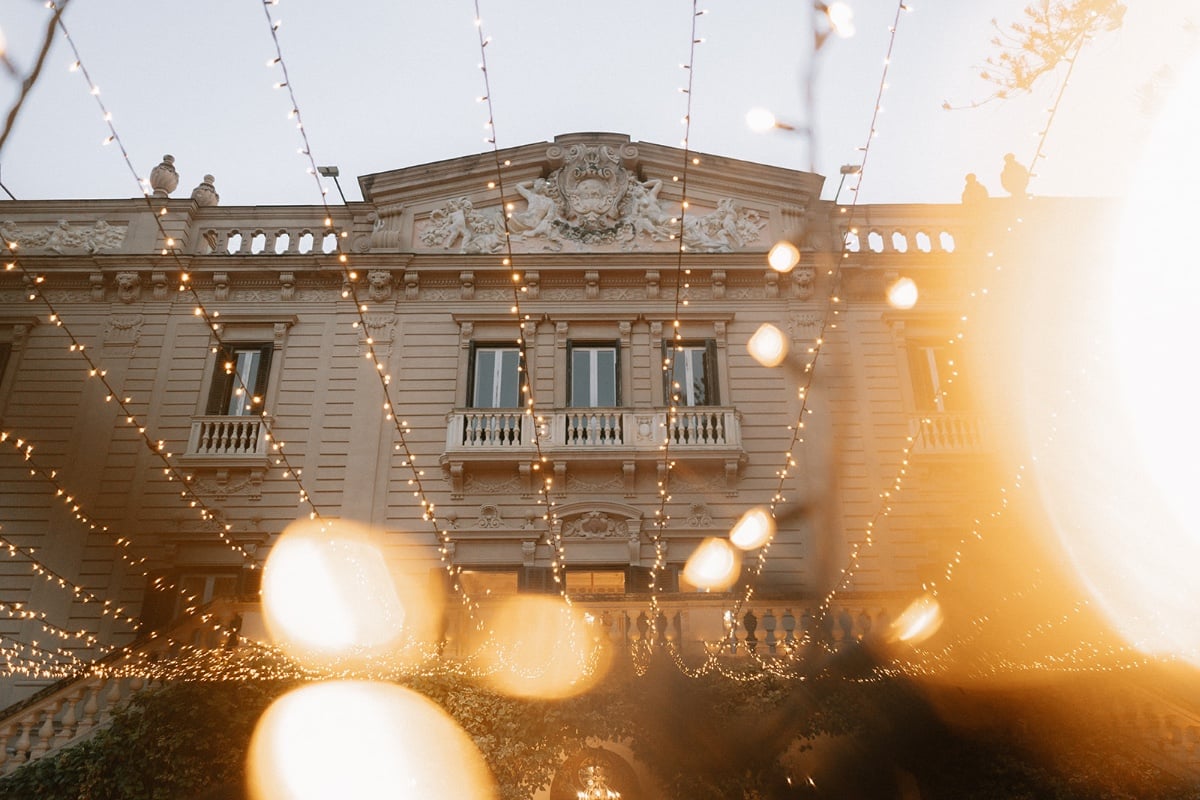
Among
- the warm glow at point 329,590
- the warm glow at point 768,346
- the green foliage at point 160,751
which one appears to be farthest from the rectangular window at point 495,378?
the green foliage at point 160,751

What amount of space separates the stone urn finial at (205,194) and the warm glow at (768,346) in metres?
9.60

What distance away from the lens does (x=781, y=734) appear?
876 centimetres

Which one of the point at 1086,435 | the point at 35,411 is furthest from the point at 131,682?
the point at 1086,435

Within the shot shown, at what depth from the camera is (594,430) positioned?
1298 cm

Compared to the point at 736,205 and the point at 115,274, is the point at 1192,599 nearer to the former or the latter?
the point at 736,205

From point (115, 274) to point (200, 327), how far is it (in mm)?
1647

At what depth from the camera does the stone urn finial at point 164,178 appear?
15422mm

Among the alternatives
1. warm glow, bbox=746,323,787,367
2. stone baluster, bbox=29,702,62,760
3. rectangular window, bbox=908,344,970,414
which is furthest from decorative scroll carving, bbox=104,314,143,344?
rectangular window, bbox=908,344,970,414

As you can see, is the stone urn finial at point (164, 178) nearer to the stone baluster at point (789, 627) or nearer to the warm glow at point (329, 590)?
the warm glow at point (329, 590)

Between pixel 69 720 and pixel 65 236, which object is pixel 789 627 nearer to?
pixel 69 720

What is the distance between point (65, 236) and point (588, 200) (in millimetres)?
8820

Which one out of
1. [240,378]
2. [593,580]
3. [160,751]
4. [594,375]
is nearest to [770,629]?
[593,580]

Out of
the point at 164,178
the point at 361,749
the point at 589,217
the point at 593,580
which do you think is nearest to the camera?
the point at 361,749

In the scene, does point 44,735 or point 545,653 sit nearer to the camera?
point 44,735
